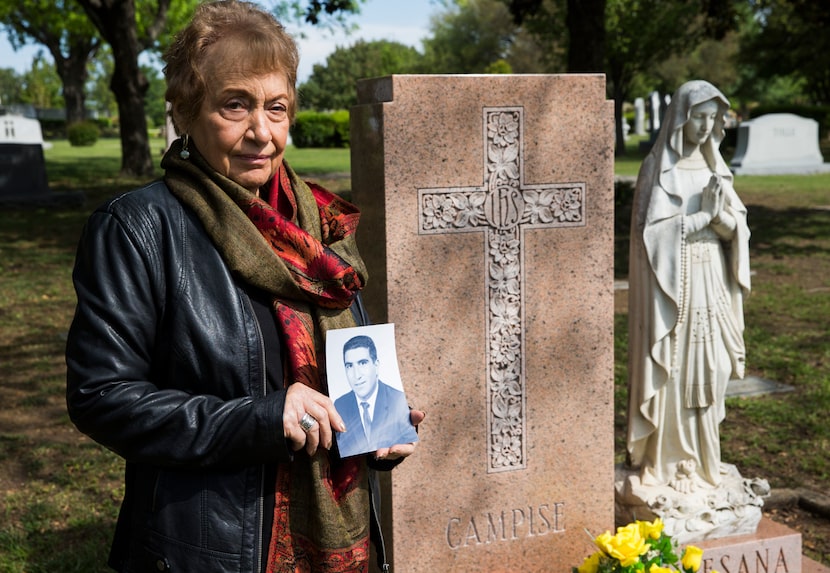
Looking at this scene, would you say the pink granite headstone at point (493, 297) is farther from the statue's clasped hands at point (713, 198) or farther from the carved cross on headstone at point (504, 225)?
the statue's clasped hands at point (713, 198)

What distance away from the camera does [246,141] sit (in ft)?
6.54

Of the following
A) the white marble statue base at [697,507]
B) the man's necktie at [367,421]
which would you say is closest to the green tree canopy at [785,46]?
the white marble statue base at [697,507]

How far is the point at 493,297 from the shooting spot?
349 cm

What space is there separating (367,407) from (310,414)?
10.0 inches

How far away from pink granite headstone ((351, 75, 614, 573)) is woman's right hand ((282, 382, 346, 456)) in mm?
1425

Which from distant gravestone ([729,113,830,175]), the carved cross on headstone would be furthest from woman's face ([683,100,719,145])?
distant gravestone ([729,113,830,175])

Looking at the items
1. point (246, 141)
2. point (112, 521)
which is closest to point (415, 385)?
point (246, 141)

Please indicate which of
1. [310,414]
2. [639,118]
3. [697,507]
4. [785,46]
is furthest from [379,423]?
[639,118]

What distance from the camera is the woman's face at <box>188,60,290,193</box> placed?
195cm

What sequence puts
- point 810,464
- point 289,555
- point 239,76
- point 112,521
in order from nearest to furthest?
1. point 239,76
2. point 289,555
3. point 112,521
4. point 810,464

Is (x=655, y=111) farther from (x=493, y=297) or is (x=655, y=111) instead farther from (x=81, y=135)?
(x=493, y=297)

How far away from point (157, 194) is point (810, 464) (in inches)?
187

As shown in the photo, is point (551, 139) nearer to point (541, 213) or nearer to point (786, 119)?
point (541, 213)

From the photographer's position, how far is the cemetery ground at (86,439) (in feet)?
15.3
